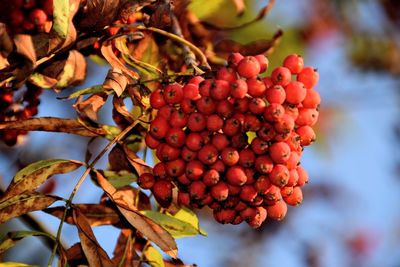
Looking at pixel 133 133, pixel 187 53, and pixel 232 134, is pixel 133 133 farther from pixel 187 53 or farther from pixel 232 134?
pixel 232 134

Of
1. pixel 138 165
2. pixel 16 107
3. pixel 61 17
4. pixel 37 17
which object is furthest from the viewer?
pixel 16 107

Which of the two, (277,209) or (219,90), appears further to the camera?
(277,209)

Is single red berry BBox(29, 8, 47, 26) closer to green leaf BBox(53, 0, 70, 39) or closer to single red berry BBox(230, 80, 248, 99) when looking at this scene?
green leaf BBox(53, 0, 70, 39)

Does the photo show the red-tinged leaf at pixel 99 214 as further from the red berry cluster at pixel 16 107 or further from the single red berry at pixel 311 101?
the single red berry at pixel 311 101

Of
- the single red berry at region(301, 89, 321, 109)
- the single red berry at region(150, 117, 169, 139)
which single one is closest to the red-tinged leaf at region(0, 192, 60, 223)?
the single red berry at region(150, 117, 169, 139)

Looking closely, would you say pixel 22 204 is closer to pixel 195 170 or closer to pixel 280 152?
pixel 195 170

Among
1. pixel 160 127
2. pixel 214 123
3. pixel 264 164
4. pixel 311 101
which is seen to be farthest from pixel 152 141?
pixel 311 101

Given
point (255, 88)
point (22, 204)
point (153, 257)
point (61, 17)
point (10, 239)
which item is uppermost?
point (61, 17)
